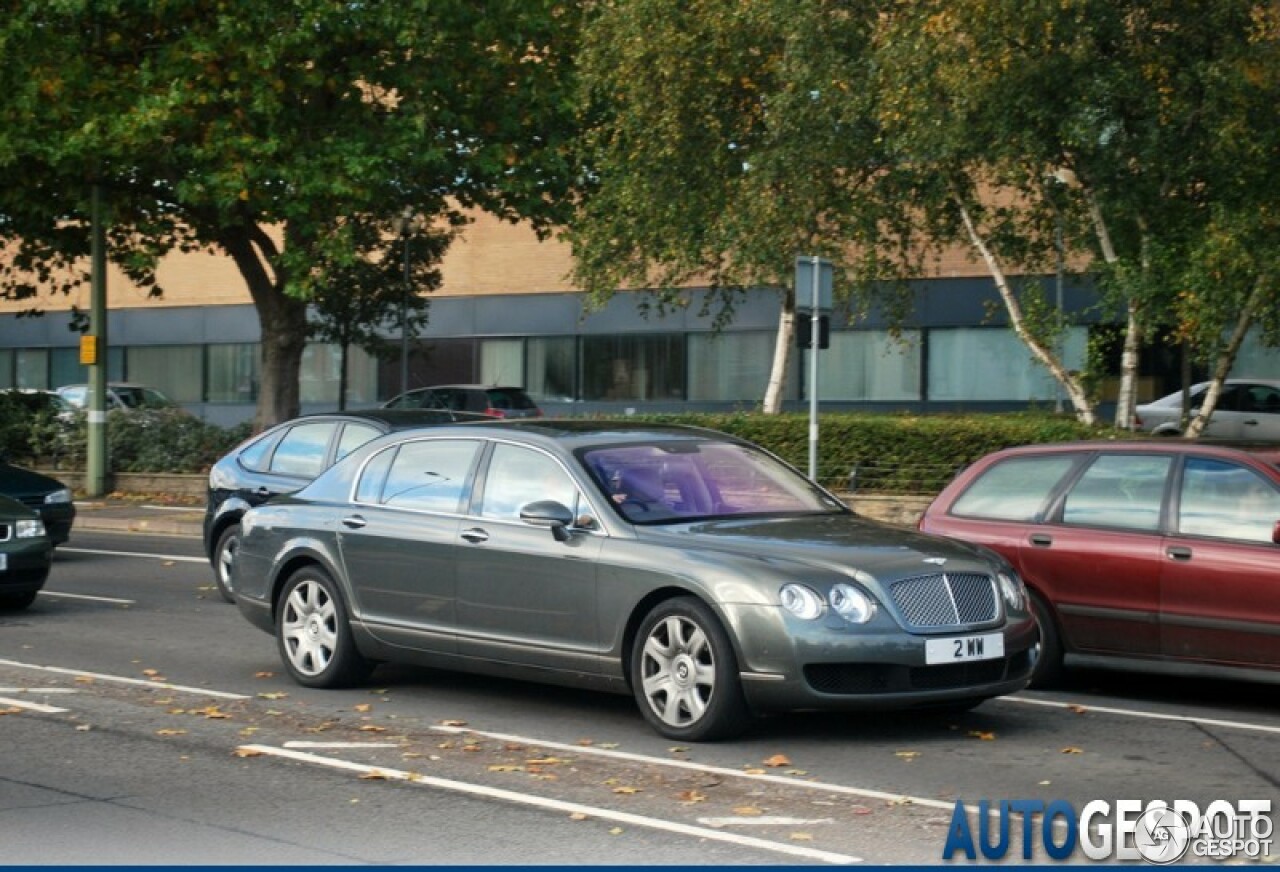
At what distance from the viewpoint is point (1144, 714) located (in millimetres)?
9805

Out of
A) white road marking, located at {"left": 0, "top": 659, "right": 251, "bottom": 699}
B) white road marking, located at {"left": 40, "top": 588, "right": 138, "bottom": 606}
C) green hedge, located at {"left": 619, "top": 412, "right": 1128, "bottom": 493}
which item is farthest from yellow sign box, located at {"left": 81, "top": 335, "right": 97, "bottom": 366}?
white road marking, located at {"left": 0, "top": 659, "right": 251, "bottom": 699}

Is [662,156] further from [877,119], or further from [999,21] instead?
[999,21]

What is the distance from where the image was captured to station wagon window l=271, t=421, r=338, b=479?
15.4 m

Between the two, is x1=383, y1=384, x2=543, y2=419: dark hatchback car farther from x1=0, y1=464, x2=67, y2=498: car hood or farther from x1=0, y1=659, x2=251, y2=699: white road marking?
x1=0, y1=659, x2=251, y2=699: white road marking

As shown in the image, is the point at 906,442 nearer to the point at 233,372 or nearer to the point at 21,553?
the point at 21,553

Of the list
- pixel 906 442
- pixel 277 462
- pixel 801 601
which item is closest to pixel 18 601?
pixel 277 462

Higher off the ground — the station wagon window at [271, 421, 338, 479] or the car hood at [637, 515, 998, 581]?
the station wagon window at [271, 421, 338, 479]

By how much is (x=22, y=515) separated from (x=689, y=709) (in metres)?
7.63

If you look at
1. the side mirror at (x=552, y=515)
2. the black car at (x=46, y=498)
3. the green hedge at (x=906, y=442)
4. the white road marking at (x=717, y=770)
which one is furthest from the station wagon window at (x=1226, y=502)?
the black car at (x=46, y=498)

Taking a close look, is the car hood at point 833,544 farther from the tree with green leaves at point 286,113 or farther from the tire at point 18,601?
the tree with green leaves at point 286,113

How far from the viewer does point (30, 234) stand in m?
29.8

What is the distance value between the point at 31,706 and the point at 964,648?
496 centimetres

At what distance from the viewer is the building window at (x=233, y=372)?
181ft

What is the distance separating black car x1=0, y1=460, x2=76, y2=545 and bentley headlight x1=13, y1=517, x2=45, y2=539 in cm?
359
